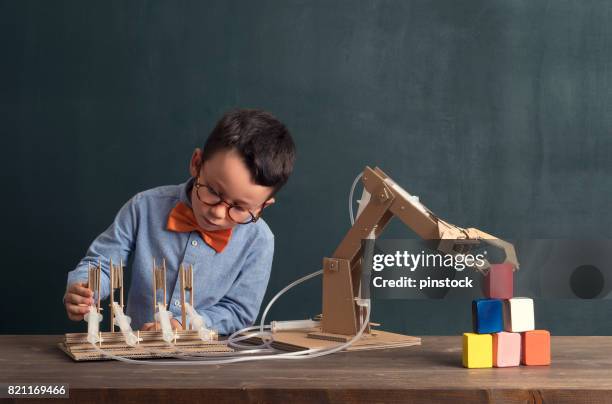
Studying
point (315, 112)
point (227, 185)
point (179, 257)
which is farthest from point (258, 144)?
point (315, 112)

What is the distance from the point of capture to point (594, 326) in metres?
2.55

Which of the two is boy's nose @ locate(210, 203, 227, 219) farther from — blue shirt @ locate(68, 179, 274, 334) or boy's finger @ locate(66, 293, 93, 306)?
boy's finger @ locate(66, 293, 93, 306)

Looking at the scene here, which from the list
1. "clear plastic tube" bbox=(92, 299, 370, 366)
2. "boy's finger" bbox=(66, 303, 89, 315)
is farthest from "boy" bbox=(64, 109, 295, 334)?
"clear plastic tube" bbox=(92, 299, 370, 366)

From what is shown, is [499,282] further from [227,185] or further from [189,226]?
[189,226]

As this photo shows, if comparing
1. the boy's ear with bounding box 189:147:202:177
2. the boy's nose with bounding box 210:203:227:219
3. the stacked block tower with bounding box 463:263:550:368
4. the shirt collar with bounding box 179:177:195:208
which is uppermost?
the boy's ear with bounding box 189:147:202:177

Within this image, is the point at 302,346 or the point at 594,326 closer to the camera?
the point at 302,346

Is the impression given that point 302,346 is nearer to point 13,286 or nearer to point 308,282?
point 308,282

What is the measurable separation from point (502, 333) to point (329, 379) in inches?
12.2

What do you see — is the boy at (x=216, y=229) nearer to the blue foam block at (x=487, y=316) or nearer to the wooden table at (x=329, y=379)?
the wooden table at (x=329, y=379)

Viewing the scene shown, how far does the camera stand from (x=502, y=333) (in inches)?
48.8

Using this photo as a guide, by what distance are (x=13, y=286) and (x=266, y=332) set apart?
1200 millimetres

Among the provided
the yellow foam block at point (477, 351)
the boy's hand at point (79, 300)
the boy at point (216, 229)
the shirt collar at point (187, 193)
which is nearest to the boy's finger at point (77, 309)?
the boy's hand at point (79, 300)

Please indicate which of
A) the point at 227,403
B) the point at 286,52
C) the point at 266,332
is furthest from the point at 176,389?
the point at 286,52

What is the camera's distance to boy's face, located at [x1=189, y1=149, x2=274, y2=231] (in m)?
1.55
